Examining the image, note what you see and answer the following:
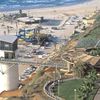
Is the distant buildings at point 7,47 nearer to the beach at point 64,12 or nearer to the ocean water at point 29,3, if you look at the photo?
the beach at point 64,12

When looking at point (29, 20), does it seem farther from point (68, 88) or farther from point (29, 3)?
point (68, 88)

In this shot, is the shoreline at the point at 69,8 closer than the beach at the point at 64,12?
No

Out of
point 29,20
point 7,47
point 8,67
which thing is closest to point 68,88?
point 8,67

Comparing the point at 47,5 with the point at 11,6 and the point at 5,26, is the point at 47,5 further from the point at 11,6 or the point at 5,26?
the point at 5,26

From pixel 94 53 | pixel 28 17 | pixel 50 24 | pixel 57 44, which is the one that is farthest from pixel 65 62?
pixel 28 17

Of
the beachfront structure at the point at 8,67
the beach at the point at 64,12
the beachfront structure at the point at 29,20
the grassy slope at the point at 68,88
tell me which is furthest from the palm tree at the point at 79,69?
the beachfront structure at the point at 29,20

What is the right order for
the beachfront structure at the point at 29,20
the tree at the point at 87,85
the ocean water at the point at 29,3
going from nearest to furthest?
the tree at the point at 87,85
the beachfront structure at the point at 29,20
the ocean water at the point at 29,3
